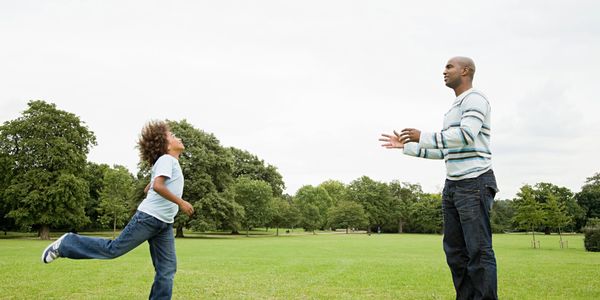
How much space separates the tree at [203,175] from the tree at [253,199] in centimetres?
661

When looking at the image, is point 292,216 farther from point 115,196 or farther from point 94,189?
point 115,196

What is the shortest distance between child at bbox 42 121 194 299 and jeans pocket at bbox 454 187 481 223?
2.92 m

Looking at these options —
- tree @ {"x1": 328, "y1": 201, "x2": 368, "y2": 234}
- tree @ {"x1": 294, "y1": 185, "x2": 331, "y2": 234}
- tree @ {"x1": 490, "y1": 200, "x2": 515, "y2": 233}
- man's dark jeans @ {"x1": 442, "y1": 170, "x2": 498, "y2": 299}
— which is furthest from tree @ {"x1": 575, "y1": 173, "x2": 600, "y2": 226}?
man's dark jeans @ {"x1": 442, "y1": 170, "x2": 498, "y2": 299}

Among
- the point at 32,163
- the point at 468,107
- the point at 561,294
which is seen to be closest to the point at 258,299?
the point at 468,107

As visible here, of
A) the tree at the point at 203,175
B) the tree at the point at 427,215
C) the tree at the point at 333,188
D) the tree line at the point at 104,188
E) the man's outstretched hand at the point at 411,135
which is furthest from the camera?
the tree at the point at 333,188

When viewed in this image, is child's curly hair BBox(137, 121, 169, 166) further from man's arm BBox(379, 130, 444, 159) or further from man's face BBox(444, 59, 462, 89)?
man's face BBox(444, 59, 462, 89)

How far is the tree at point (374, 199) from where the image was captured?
9525cm

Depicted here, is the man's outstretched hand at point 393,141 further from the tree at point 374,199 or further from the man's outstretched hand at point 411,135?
the tree at point 374,199

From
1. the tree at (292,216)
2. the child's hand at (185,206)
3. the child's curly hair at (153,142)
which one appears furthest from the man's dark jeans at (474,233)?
the tree at (292,216)

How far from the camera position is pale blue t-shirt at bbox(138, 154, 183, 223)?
5.04m

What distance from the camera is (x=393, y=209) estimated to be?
97562 millimetres

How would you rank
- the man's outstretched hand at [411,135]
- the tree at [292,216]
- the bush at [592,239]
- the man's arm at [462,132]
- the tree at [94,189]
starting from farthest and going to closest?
the tree at [292,216], the tree at [94,189], the bush at [592,239], the man's outstretched hand at [411,135], the man's arm at [462,132]

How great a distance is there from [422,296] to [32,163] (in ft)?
146

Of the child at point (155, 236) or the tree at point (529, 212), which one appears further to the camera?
the tree at point (529, 212)
